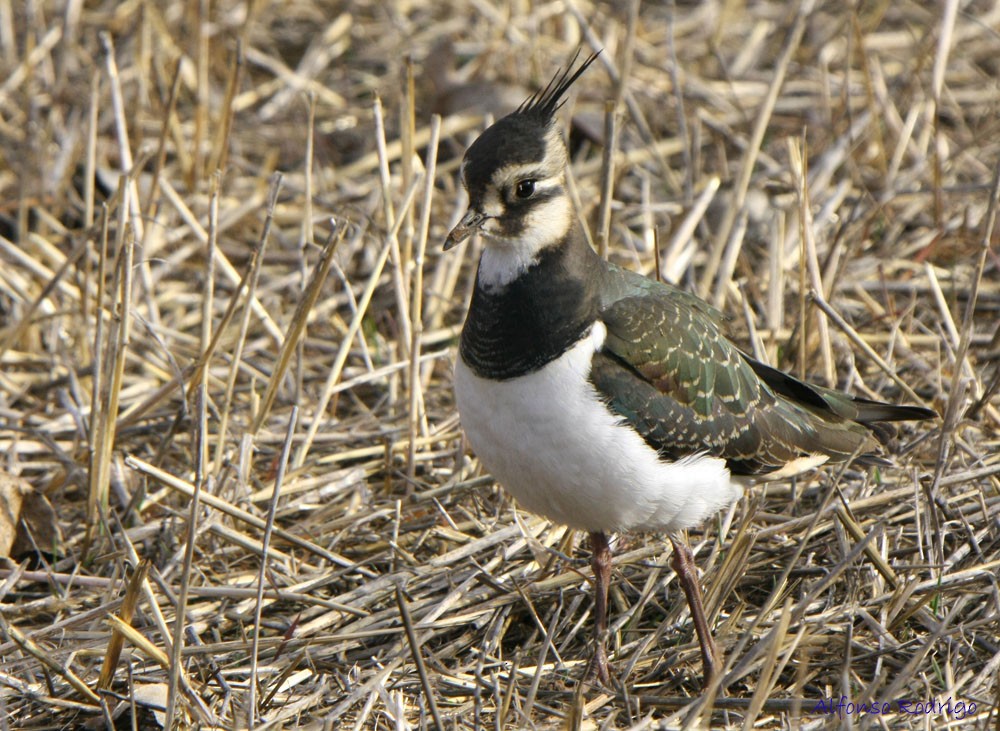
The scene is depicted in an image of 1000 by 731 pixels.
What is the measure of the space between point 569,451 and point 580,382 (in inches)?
9.6

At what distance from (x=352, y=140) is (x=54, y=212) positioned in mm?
1911

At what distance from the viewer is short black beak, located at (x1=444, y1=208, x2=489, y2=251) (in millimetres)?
4230

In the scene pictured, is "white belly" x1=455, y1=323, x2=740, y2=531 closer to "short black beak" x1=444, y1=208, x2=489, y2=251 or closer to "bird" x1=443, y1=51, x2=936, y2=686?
"bird" x1=443, y1=51, x2=936, y2=686

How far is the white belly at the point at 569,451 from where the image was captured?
13.5ft

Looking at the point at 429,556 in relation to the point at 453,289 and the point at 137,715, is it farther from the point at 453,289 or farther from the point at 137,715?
the point at 453,289

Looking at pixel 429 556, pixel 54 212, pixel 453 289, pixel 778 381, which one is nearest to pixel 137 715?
pixel 429 556

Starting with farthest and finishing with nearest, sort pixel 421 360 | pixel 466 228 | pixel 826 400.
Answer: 1. pixel 421 360
2. pixel 826 400
3. pixel 466 228

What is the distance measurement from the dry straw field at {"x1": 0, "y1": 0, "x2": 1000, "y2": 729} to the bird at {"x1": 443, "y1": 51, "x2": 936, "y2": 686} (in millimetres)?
314

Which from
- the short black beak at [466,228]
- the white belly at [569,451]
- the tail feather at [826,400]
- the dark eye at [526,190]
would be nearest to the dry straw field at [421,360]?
the tail feather at [826,400]

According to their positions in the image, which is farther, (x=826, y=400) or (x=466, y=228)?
(x=826, y=400)

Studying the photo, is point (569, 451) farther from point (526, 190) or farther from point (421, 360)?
point (421, 360)

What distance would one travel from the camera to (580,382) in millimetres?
4180

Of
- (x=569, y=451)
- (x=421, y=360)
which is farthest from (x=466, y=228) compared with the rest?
(x=421, y=360)

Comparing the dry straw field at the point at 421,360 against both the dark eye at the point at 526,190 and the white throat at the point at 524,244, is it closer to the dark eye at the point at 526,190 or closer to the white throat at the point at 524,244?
the white throat at the point at 524,244
